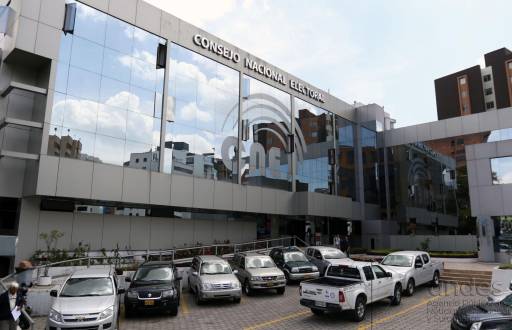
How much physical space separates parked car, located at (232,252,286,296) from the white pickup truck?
11.6ft

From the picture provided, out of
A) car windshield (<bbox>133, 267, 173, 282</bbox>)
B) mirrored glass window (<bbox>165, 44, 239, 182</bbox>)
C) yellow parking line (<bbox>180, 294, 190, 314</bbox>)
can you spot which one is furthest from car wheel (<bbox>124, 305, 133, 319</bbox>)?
mirrored glass window (<bbox>165, 44, 239, 182</bbox>)

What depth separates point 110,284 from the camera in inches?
468

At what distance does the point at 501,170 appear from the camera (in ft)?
90.3

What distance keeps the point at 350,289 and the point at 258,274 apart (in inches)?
224

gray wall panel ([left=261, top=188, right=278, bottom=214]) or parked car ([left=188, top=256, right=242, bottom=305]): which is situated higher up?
gray wall panel ([left=261, top=188, right=278, bottom=214])

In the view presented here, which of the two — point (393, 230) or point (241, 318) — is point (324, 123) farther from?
point (241, 318)

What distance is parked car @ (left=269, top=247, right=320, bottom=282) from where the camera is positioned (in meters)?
19.6

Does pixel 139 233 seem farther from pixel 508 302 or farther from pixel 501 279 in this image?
pixel 508 302

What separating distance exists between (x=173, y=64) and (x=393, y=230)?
30.0 metres

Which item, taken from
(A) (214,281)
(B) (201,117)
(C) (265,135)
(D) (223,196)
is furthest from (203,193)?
(A) (214,281)

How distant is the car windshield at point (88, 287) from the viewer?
11.3 meters

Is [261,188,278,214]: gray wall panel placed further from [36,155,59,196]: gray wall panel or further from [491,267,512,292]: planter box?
[491,267,512,292]: planter box

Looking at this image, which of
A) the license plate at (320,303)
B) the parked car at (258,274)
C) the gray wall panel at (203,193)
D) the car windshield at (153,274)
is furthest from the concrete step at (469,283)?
the gray wall panel at (203,193)

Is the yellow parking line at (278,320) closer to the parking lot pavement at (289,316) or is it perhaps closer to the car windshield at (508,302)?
the parking lot pavement at (289,316)
